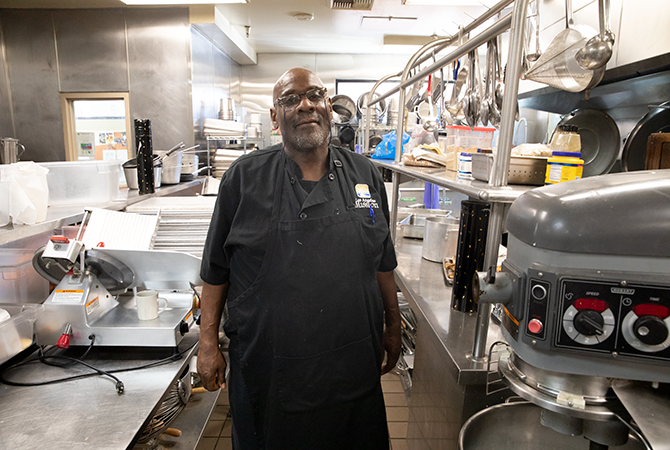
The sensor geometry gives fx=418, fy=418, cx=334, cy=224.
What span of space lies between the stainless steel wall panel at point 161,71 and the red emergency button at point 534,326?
5243 millimetres

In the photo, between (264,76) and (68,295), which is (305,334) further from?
(264,76)

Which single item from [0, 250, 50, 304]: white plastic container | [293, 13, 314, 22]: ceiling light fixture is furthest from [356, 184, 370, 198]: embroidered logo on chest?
[293, 13, 314, 22]: ceiling light fixture

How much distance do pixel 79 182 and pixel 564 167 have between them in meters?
2.19

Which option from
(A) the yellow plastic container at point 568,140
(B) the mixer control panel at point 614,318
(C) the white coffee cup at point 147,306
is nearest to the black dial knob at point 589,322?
(B) the mixer control panel at point 614,318

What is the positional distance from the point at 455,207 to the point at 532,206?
3.73 meters

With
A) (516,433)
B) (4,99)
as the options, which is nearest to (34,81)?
(4,99)

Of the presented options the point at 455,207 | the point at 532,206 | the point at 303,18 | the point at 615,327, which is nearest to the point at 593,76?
the point at 532,206

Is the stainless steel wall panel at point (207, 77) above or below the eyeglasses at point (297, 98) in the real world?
above

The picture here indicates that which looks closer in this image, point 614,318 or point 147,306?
point 614,318

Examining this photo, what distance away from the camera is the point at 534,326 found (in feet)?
2.27

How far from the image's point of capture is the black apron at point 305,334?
130cm

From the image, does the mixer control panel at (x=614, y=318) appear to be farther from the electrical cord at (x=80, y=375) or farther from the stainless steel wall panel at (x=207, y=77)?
the stainless steel wall panel at (x=207, y=77)

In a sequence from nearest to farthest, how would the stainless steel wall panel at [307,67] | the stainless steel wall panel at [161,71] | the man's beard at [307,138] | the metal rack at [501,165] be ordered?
the metal rack at [501,165] < the man's beard at [307,138] < the stainless steel wall panel at [161,71] < the stainless steel wall panel at [307,67]

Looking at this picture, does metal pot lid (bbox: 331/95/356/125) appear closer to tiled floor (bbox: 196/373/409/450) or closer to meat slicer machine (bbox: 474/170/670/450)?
tiled floor (bbox: 196/373/409/450)
